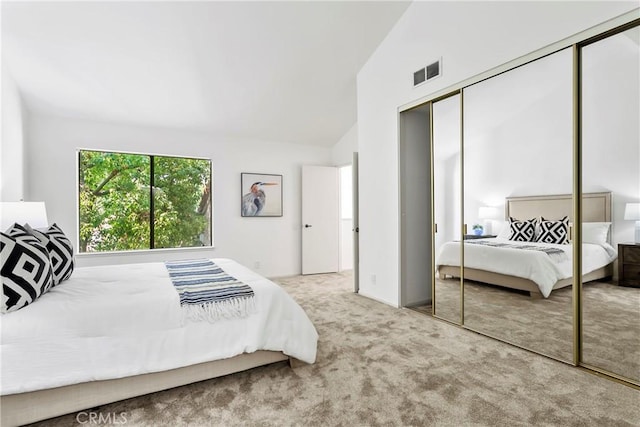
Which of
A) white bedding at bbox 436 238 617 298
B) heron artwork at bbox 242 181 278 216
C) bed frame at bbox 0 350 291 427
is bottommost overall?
bed frame at bbox 0 350 291 427

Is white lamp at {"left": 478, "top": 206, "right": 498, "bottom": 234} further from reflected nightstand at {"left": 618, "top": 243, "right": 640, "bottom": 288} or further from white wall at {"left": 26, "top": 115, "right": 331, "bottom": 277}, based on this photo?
white wall at {"left": 26, "top": 115, "right": 331, "bottom": 277}

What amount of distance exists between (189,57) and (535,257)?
378cm

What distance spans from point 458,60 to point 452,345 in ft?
8.30

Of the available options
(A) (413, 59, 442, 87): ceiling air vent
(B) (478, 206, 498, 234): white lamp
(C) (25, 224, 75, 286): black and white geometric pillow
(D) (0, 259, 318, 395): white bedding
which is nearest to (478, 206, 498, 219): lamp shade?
(B) (478, 206, 498, 234): white lamp

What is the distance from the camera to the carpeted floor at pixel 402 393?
68.1 inches

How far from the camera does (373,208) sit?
13.6ft

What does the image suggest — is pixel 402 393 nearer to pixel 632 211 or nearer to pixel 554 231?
pixel 554 231

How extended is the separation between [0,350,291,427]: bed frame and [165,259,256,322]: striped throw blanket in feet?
1.00

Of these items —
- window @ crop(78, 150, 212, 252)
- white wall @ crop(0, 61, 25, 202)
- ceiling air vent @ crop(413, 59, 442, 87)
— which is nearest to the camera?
white wall @ crop(0, 61, 25, 202)

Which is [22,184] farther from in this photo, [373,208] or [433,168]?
[433,168]

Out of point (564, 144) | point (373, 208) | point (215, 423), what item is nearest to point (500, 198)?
point (564, 144)

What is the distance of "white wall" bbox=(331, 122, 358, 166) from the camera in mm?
5555

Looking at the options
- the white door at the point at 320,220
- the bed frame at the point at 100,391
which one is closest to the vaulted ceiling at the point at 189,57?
the white door at the point at 320,220

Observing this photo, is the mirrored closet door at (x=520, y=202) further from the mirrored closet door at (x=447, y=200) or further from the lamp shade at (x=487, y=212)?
the mirrored closet door at (x=447, y=200)
